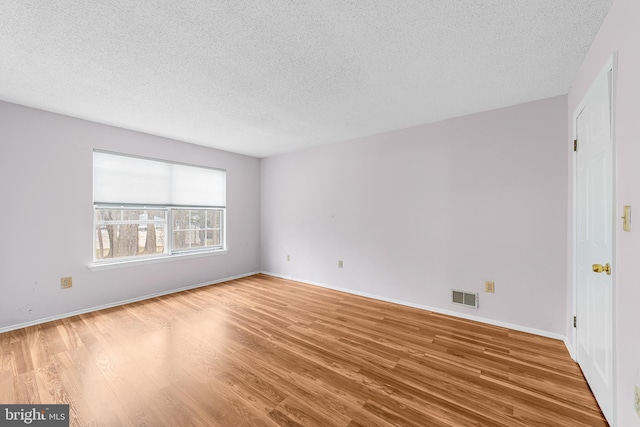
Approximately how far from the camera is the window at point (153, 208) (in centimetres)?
334

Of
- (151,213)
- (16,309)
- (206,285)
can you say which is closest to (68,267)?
(16,309)

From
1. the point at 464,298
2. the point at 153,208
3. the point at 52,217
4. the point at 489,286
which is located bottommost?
the point at 464,298

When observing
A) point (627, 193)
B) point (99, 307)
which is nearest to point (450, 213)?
point (627, 193)

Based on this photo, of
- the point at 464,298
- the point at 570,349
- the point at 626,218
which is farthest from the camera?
the point at 464,298

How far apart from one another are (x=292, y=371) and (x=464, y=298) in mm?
2207

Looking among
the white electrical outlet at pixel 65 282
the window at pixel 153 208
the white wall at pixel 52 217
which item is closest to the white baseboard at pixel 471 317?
the window at pixel 153 208

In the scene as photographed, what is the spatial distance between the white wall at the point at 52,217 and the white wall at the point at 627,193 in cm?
474

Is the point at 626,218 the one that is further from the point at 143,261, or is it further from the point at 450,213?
the point at 143,261

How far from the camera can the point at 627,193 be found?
4.01 feet

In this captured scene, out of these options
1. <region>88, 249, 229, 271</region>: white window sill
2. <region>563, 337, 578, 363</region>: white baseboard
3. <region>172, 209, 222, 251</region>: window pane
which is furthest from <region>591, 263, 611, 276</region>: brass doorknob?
<region>172, 209, 222, 251</region>: window pane

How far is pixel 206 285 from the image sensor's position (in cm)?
432

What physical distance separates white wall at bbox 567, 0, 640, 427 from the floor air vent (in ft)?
5.32

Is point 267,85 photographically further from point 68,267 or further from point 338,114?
point 68,267

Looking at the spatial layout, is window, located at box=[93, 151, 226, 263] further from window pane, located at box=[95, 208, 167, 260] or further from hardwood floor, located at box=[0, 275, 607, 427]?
hardwood floor, located at box=[0, 275, 607, 427]
